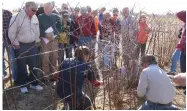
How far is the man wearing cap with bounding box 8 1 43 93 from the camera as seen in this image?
4.43 meters

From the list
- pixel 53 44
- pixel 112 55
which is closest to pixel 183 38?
pixel 112 55

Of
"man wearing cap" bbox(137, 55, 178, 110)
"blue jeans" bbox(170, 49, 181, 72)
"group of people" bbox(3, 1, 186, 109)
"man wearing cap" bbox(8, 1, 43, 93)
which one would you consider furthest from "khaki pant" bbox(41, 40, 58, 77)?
"man wearing cap" bbox(137, 55, 178, 110)

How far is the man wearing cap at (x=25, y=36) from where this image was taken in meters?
4.43

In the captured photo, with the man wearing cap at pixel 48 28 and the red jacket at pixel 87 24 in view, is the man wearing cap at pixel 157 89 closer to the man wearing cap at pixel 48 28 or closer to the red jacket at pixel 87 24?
the man wearing cap at pixel 48 28

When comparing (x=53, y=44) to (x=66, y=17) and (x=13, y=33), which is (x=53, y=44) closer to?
(x=66, y=17)

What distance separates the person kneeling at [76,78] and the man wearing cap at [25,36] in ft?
3.58

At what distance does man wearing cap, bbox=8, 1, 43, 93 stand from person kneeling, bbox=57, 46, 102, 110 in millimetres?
1091

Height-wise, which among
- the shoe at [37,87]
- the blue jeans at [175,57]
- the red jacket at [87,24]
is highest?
the red jacket at [87,24]

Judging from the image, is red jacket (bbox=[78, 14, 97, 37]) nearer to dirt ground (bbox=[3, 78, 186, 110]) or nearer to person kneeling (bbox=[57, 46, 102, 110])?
dirt ground (bbox=[3, 78, 186, 110])

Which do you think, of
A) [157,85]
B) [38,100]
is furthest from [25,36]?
[157,85]

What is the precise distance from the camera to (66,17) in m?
5.34

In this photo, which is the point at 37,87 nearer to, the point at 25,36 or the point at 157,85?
the point at 25,36

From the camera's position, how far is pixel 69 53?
16.8ft

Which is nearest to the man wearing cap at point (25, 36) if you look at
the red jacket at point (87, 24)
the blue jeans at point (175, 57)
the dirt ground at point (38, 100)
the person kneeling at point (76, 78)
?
the dirt ground at point (38, 100)
